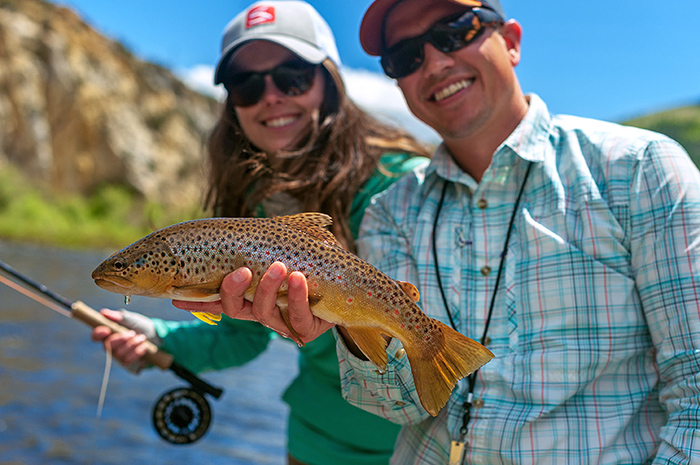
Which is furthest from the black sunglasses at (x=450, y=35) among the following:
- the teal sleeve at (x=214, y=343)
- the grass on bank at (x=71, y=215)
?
the grass on bank at (x=71, y=215)

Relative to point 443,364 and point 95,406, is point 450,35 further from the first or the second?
point 95,406

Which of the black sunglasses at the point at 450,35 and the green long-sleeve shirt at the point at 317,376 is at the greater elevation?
the black sunglasses at the point at 450,35

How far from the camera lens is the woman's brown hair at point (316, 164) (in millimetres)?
3355

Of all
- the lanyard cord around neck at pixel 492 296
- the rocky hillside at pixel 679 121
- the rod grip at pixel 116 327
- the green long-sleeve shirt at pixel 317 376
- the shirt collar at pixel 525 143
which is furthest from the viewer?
the rocky hillside at pixel 679 121

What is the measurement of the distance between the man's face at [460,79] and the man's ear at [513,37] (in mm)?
75

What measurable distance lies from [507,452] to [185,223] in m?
1.47

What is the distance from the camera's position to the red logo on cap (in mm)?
3377

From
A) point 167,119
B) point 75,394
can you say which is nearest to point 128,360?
point 75,394

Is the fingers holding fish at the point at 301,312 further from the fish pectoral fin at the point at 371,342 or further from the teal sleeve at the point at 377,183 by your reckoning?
the teal sleeve at the point at 377,183

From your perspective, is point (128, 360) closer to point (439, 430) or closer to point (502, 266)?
point (439, 430)

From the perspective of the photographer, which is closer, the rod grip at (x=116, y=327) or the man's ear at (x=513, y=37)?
the man's ear at (x=513, y=37)

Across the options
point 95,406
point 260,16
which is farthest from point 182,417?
point 95,406

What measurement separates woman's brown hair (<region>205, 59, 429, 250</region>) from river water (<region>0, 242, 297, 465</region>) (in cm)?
413

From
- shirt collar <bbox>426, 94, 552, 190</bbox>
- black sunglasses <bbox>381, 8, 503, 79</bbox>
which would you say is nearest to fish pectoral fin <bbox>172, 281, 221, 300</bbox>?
shirt collar <bbox>426, 94, 552, 190</bbox>
